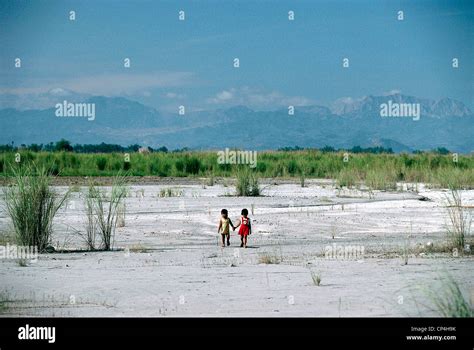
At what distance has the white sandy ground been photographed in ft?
36.3

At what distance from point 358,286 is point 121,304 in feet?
10.3

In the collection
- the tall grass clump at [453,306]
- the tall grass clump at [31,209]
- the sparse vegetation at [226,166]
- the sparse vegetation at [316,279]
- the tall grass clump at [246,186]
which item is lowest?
the tall grass clump at [453,306]

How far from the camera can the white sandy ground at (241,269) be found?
11078 mm

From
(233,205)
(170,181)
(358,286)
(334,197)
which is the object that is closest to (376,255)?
(358,286)

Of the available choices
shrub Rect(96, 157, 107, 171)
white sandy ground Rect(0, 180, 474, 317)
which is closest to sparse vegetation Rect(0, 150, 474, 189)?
shrub Rect(96, 157, 107, 171)

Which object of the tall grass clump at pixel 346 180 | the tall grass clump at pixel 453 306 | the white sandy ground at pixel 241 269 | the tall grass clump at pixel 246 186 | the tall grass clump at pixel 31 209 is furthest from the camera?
the tall grass clump at pixel 346 180

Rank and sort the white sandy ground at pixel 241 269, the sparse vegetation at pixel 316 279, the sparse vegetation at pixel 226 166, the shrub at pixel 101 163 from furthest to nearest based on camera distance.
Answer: the shrub at pixel 101 163 < the sparse vegetation at pixel 226 166 < the sparse vegetation at pixel 316 279 < the white sandy ground at pixel 241 269

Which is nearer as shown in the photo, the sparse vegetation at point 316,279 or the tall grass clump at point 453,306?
the tall grass clump at point 453,306

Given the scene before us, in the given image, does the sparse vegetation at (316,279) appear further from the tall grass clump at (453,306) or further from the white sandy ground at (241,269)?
the tall grass clump at (453,306)

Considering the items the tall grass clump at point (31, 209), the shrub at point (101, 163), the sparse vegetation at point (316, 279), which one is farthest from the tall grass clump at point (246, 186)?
the shrub at point (101, 163)

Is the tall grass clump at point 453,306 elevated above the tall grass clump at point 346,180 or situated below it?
below

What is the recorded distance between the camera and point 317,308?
35.6ft

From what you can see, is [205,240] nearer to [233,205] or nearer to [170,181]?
[233,205]

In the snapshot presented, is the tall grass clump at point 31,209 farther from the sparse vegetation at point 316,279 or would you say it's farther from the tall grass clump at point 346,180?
the tall grass clump at point 346,180
